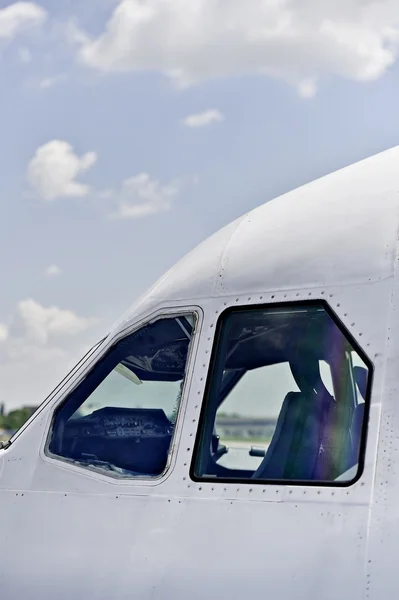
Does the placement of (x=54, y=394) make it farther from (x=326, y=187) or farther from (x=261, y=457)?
(x=326, y=187)

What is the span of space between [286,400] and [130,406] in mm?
947

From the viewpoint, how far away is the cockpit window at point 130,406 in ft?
17.3

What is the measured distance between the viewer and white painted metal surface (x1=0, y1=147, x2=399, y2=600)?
14.8 feet

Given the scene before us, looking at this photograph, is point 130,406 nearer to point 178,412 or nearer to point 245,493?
point 178,412

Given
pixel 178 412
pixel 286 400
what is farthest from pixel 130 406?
pixel 286 400

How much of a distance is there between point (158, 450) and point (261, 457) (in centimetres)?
57

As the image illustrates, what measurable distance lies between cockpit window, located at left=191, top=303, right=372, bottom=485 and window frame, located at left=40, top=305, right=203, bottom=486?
128 mm

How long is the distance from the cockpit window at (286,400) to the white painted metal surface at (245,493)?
79mm

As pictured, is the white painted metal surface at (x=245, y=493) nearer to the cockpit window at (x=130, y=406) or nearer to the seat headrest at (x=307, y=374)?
the cockpit window at (x=130, y=406)

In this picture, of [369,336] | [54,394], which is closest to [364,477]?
[369,336]

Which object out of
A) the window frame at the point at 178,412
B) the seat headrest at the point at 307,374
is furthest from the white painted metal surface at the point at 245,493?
the seat headrest at the point at 307,374

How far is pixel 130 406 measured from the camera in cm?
554

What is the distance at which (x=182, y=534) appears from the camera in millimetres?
4812

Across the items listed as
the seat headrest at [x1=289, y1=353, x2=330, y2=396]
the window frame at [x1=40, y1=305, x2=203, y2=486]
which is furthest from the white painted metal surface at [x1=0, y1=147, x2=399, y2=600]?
the seat headrest at [x1=289, y1=353, x2=330, y2=396]
